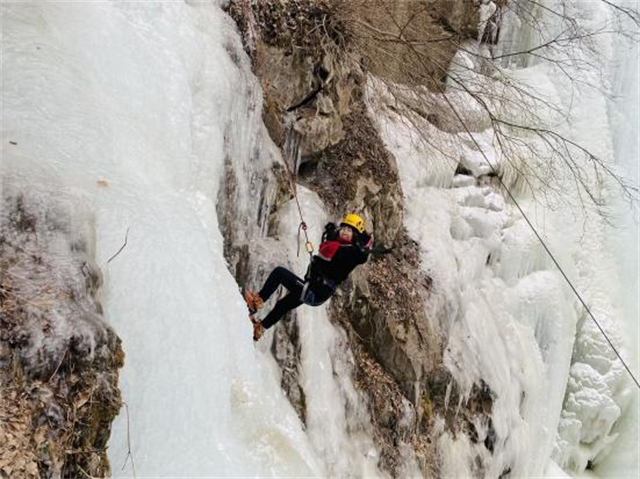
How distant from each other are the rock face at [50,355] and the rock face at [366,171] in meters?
3.22

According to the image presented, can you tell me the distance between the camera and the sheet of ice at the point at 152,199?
3.46m

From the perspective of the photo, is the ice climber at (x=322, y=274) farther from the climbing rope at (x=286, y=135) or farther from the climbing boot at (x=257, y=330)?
the climbing rope at (x=286, y=135)

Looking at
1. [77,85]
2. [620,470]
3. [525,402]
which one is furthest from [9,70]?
[620,470]

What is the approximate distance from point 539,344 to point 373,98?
473cm

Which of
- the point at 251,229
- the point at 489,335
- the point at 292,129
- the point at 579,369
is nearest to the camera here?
the point at 251,229

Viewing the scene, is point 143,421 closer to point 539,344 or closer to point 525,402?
point 525,402

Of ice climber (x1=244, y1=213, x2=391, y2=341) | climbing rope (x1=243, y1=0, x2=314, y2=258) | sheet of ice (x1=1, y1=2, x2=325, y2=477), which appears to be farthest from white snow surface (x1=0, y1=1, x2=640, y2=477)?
ice climber (x1=244, y1=213, x2=391, y2=341)

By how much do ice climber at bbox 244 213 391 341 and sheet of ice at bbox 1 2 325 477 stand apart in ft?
1.98

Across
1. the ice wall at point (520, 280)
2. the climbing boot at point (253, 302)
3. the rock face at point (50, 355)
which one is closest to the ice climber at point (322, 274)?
the climbing boot at point (253, 302)

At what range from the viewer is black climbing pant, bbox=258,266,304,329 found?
5.54m

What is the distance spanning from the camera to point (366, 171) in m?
8.20

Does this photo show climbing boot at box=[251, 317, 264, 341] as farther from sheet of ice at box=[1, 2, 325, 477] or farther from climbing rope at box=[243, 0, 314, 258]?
climbing rope at box=[243, 0, 314, 258]

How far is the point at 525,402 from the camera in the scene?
32.7 feet

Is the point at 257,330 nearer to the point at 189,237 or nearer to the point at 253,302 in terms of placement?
the point at 253,302
